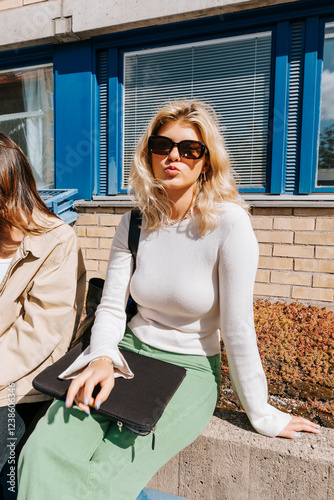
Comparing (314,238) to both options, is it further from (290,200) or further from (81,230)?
(81,230)

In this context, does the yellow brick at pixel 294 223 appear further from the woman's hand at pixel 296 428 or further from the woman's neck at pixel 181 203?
the woman's hand at pixel 296 428

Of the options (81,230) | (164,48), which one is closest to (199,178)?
(81,230)

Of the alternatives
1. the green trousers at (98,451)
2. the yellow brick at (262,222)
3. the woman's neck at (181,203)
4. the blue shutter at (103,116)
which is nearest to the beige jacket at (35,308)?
the green trousers at (98,451)

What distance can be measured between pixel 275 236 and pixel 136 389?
3.22 metres

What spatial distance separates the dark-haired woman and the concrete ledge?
78cm

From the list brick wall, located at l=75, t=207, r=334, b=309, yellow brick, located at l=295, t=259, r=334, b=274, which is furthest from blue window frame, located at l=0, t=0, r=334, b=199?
yellow brick, located at l=295, t=259, r=334, b=274

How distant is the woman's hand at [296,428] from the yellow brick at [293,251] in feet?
8.89

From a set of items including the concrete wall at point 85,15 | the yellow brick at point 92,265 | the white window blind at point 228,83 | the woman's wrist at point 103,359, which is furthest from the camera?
the yellow brick at point 92,265

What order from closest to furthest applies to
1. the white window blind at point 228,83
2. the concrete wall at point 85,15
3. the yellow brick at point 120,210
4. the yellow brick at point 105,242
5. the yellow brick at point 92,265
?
1. the concrete wall at point 85,15
2. the white window blind at point 228,83
3. the yellow brick at point 120,210
4. the yellow brick at point 105,242
5. the yellow brick at point 92,265

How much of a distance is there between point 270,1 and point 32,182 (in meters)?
3.66

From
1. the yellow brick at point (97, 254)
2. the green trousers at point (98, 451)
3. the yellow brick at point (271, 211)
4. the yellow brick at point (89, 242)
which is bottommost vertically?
the green trousers at point (98, 451)

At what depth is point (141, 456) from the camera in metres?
1.48

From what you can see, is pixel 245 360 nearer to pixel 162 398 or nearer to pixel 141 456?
pixel 162 398

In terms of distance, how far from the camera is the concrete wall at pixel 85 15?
436cm
